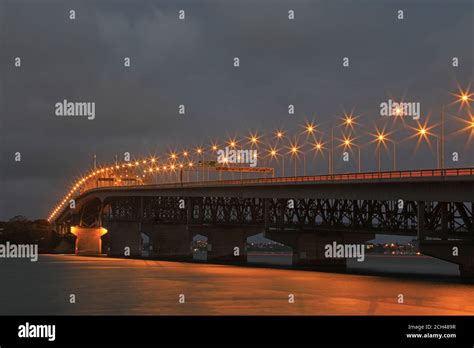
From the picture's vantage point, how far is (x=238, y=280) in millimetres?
91562

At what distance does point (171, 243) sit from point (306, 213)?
6013cm

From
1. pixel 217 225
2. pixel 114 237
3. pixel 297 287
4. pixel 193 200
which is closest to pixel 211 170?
pixel 193 200

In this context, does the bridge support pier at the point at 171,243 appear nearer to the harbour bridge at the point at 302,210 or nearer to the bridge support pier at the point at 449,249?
the harbour bridge at the point at 302,210

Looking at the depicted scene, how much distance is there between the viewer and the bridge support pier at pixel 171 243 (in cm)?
17762

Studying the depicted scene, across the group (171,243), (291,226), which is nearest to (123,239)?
(171,243)

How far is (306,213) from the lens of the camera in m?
126

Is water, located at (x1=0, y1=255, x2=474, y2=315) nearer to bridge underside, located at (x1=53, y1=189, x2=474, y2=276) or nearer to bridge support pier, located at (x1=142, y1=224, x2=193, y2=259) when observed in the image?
bridge underside, located at (x1=53, y1=189, x2=474, y2=276)

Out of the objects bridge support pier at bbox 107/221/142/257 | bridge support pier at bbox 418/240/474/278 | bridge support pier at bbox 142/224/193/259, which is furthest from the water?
bridge support pier at bbox 107/221/142/257

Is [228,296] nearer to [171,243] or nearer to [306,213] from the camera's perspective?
[306,213]

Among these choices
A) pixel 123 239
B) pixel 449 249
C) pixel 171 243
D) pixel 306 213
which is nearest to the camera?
pixel 449 249

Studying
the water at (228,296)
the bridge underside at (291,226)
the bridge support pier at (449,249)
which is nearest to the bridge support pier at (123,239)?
the bridge underside at (291,226)

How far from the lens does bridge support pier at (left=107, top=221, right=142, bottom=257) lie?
643 ft

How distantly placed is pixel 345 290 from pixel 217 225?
80115 mm

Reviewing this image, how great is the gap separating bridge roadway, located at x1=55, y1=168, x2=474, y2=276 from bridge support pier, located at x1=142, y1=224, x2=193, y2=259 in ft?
0.75
